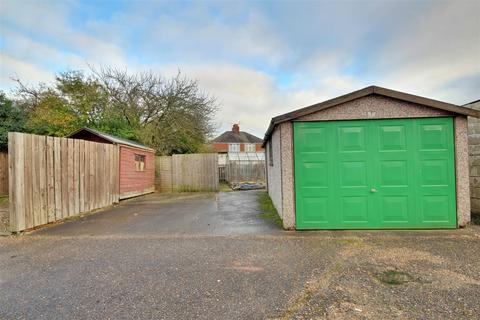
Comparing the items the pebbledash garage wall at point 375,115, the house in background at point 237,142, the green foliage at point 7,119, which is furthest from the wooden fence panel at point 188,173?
the house in background at point 237,142

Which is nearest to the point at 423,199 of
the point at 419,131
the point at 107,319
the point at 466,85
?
the point at 419,131

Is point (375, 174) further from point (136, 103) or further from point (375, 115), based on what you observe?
point (136, 103)

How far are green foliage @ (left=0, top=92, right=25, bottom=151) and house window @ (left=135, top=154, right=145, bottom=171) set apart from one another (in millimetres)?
7673

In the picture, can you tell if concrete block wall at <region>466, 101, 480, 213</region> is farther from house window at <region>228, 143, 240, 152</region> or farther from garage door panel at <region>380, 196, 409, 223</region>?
house window at <region>228, 143, 240, 152</region>

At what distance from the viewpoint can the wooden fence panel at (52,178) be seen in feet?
17.6

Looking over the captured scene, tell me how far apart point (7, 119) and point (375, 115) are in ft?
60.4

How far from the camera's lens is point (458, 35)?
7617 mm

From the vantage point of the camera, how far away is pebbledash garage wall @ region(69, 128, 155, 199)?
34.2ft

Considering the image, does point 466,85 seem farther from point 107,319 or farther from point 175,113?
point 175,113

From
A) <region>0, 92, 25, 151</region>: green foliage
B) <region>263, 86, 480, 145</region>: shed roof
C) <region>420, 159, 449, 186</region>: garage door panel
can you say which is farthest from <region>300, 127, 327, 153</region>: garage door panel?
<region>0, 92, 25, 151</region>: green foliage

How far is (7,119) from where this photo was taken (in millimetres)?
13742

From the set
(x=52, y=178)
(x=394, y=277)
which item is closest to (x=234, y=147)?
(x=52, y=178)

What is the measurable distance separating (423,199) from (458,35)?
6.17m

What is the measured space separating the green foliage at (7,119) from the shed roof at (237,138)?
85.8 ft
